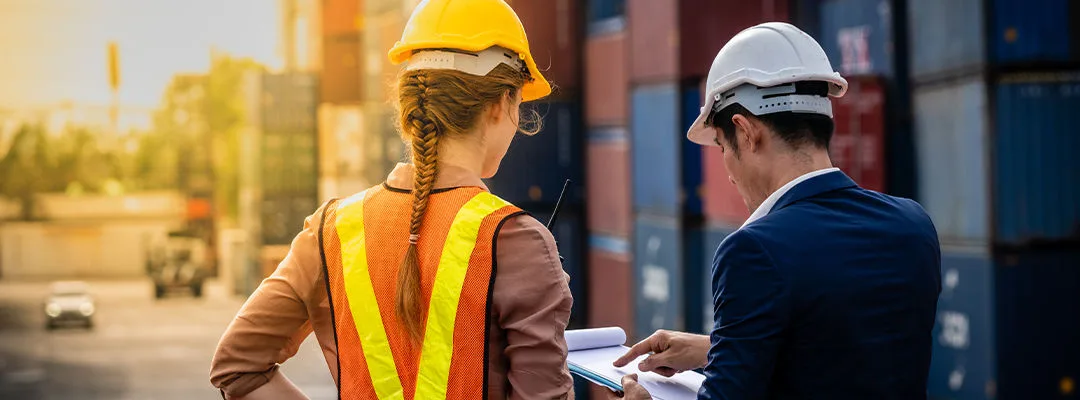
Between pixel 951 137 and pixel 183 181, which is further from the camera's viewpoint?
pixel 183 181

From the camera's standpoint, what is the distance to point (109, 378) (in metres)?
47.6

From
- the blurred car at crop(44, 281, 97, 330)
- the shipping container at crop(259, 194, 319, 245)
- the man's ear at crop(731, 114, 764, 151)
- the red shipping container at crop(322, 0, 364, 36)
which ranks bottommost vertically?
the blurred car at crop(44, 281, 97, 330)

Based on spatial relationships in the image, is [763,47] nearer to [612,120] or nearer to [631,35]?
[631,35]

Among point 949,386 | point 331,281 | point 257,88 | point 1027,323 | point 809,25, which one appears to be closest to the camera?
point 331,281

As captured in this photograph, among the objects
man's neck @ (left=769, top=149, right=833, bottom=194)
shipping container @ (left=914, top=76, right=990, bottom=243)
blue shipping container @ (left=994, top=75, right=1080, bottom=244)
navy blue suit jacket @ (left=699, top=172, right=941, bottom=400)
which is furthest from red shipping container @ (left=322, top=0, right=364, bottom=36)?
navy blue suit jacket @ (left=699, top=172, right=941, bottom=400)

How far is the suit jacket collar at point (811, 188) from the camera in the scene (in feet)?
8.17

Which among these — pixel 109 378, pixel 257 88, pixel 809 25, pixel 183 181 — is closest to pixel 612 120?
pixel 809 25

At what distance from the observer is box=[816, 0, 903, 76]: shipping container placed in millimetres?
12383

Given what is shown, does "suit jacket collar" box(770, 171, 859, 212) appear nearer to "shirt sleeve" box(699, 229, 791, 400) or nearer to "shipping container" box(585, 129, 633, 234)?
"shirt sleeve" box(699, 229, 791, 400)

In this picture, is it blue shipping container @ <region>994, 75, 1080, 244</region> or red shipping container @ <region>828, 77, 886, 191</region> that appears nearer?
blue shipping container @ <region>994, 75, 1080, 244</region>

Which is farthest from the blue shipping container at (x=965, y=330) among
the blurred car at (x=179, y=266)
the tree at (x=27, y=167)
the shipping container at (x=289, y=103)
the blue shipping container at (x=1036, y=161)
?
the tree at (x=27, y=167)

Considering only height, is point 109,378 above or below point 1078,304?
below

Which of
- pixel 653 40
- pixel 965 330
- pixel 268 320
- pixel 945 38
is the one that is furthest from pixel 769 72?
pixel 653 40

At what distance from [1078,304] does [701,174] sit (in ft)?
19.7
